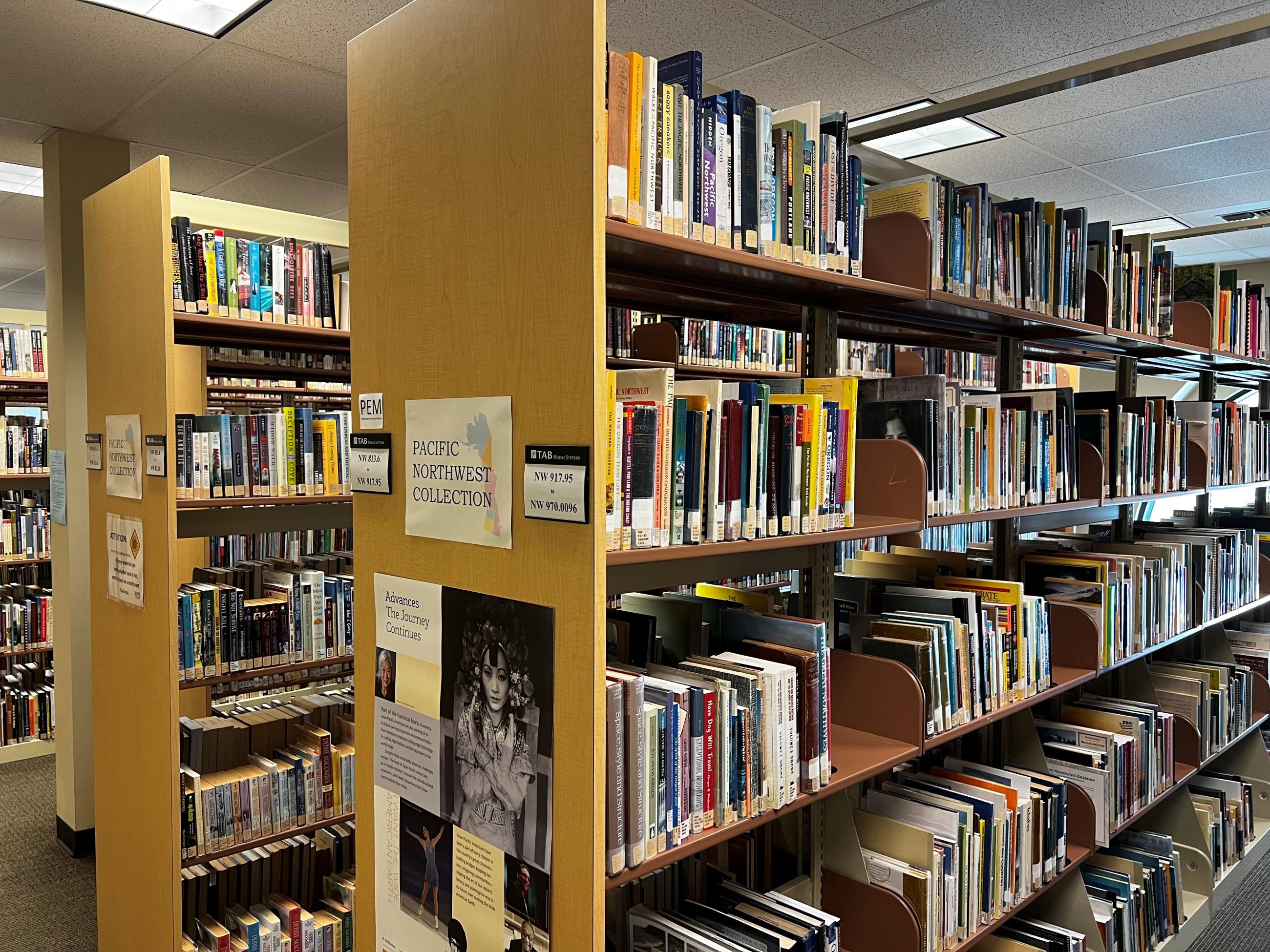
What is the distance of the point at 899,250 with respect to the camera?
2.02m

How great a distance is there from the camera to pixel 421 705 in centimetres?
155

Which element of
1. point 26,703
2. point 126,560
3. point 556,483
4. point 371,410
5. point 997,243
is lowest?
point 26,703

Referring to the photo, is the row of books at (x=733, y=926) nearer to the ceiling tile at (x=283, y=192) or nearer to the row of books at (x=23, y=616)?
the ceiling tile at (x=283, y=192)

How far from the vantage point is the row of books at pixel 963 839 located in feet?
6.59

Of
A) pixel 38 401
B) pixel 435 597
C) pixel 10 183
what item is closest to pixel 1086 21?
pixel 435 597

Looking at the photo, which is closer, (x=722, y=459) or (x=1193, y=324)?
(x=722, y=459)

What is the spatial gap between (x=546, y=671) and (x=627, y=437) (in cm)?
36

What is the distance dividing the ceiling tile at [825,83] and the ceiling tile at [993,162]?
0.73 meters

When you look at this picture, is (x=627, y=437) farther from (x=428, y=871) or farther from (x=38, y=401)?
(x=38, y=401)

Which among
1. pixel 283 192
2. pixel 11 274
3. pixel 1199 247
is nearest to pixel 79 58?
pixel 283 192

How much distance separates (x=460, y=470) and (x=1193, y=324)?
3.19m

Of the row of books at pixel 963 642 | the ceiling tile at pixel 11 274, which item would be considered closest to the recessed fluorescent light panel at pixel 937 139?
the row of books at pixel 963 642

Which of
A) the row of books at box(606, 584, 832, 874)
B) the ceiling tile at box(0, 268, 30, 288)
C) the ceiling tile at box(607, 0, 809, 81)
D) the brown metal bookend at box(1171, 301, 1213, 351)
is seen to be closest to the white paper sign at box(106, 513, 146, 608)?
the row of books at box(606, 584, 832, 874)

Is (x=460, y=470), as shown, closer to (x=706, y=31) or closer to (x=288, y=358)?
(x=706, y=31)
